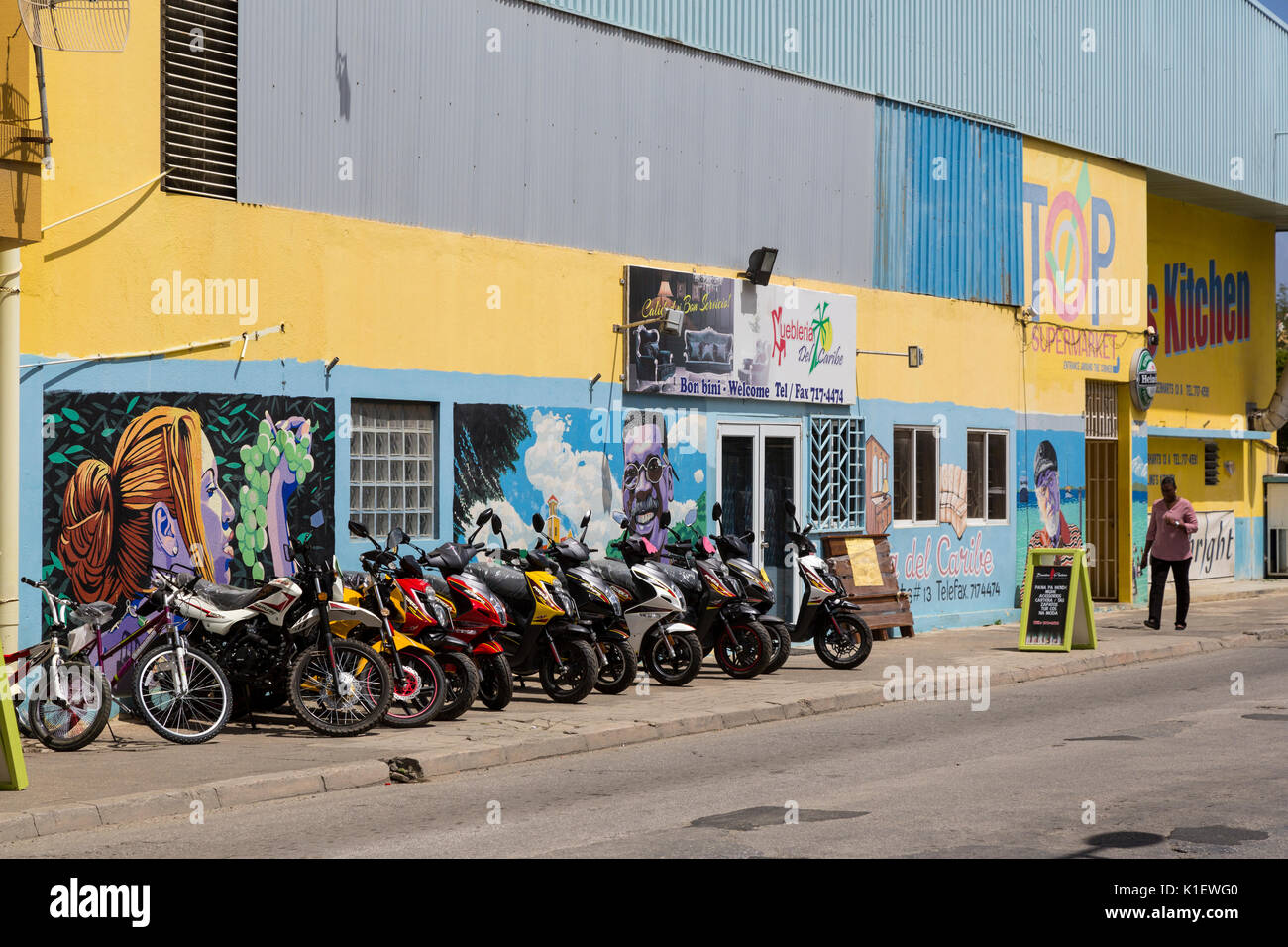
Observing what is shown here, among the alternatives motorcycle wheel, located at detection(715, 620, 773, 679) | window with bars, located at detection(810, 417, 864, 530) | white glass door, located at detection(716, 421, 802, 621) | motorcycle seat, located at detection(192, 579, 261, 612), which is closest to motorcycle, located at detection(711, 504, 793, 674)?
motorcycle wheel, located at detection(715, 620, 773, 679)

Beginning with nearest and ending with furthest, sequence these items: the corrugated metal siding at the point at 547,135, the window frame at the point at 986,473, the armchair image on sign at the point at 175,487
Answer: the armchair image on sign at the point at 175,487
the corrugated metal siding at the point at 547,135
the window frame at the point at 986,473

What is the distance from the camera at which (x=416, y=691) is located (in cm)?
1177

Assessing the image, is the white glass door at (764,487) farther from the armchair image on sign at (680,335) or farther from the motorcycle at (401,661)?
the motorcycle at (401,661)

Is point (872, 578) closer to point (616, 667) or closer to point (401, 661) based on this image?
point (616, 667)

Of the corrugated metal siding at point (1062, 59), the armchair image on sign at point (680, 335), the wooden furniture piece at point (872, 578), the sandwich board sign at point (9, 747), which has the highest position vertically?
the corrugated metal siding at point (1062, 59)

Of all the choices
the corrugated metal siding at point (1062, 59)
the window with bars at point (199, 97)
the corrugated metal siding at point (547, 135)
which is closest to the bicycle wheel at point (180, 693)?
the window with bars at point (199, 97)

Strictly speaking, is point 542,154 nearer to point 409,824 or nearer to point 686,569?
point 686,569

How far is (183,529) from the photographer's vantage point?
12.7 meters

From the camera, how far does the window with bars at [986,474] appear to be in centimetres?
2211

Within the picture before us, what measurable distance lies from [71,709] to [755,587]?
654 cm

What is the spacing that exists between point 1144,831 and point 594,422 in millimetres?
9145

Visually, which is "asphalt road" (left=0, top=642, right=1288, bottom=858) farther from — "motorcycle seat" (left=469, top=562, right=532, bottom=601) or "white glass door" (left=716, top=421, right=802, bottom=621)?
"white glass door" (left=716, top=421, right=802, bottom=621)

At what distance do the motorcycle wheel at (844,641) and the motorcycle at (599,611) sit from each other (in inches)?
116

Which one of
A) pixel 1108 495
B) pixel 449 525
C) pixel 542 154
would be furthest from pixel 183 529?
pixel 1108 495
